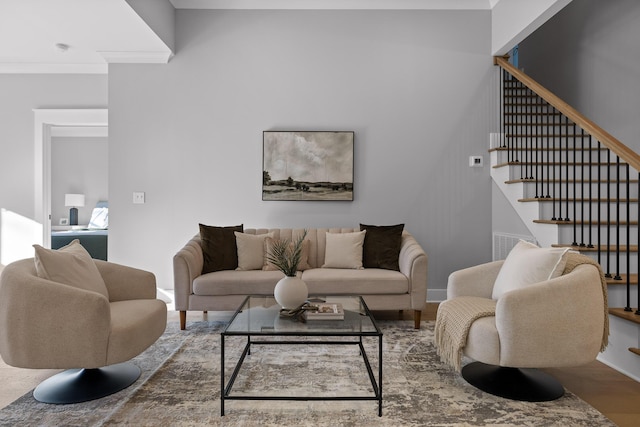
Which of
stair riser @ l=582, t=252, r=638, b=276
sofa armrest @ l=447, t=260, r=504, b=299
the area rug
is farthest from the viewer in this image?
stair riser @ l=582, t=252, r=638, b=276

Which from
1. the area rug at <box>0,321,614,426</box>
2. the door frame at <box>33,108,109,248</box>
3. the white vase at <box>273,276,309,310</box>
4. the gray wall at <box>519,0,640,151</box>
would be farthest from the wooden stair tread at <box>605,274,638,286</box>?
the door frame at <box>33,108,109,248</box>

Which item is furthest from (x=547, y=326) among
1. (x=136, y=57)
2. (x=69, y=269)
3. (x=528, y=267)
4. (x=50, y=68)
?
(x=50, y=68)

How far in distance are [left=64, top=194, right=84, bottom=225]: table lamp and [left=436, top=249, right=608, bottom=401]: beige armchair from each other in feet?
26.3

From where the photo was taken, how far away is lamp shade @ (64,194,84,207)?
8.20 meters

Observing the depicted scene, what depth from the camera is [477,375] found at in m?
2.58

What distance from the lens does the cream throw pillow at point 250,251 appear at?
12.9 feet

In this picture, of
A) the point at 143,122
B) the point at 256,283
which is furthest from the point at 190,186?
the point at 256,283

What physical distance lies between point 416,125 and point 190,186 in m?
2.57

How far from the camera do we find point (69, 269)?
7.97 feet

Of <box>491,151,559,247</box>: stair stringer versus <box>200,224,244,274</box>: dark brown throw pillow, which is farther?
<box>200,224,244,274</box>: dark brown throw pillow

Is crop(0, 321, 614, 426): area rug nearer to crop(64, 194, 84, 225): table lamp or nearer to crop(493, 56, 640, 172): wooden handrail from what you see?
crop(493, 56, 640, 172): wooden handrail

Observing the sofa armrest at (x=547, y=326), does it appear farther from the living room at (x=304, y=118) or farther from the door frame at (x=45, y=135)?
the door frame at (x=45, y=135)

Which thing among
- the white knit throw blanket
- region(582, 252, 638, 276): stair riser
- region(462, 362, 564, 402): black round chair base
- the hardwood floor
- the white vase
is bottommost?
the hardwood floor

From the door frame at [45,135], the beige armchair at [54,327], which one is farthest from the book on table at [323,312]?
the door frame at [45,135]
